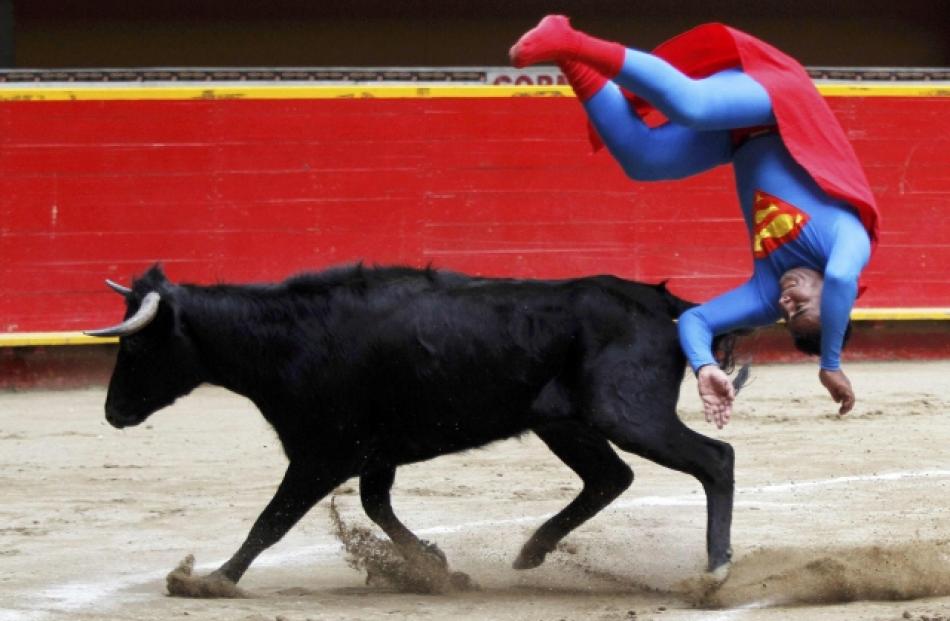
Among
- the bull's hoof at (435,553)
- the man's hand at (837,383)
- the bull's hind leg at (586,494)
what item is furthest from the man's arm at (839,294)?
the bull's hoof at (435,553)

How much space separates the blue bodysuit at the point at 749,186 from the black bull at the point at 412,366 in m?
0.22

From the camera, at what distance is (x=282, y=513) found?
4.62 metres

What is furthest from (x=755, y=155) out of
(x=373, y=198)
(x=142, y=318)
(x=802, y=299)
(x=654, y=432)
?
(x=373, y=198)

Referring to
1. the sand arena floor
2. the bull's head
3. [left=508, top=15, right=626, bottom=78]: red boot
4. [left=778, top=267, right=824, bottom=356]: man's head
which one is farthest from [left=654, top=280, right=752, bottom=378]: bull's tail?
the bull's head

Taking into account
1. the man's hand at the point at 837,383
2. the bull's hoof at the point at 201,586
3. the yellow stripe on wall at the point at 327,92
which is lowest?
the bull's hoof at the point at 201,586

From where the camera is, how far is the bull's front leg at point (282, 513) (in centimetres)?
456

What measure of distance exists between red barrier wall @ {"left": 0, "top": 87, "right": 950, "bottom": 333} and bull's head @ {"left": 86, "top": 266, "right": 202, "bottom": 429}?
4.04 meters

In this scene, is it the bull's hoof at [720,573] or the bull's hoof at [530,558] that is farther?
the bull's hoof at [530,558]

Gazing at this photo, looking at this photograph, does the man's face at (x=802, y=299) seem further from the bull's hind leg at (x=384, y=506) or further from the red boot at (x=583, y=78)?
the bull's hind leg at (x=384, y=506)

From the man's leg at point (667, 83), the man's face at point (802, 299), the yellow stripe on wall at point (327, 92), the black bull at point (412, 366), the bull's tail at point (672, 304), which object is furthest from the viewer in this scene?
the yellow stripe on wall at point (327, 92)

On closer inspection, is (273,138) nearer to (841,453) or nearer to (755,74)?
(841,453)

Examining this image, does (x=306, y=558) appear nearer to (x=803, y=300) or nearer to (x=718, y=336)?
(x=718, y=336)

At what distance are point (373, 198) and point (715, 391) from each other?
502 cm

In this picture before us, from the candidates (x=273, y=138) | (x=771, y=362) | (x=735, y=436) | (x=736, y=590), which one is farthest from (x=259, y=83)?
(x=736, y=590)
